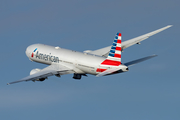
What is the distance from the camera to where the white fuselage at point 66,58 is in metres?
88.1

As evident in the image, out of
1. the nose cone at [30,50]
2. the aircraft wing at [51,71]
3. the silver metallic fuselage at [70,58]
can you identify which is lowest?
the aircraft wing at [51,71]

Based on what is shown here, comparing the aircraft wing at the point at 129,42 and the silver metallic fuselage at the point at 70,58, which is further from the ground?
the aircraft wing at the point at 129,42

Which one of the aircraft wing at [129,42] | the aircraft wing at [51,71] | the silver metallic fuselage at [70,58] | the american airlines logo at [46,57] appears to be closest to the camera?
the aircraft wing at [51,71]

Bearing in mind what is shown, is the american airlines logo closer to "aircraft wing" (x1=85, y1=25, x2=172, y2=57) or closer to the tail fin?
"aircraft wing" (x1=85, y1=25, x2=172, y2=57)

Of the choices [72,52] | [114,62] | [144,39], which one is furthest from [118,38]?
[144,39]

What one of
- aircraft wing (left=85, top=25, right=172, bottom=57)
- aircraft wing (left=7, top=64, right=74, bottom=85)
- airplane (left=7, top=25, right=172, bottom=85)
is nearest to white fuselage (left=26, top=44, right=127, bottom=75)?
airplane (left=7, top=25, right=172, bottom=85)

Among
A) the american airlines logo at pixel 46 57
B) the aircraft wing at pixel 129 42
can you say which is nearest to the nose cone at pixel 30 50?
the american airlines logo at pixel 46 57

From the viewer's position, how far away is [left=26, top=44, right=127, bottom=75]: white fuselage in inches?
3467

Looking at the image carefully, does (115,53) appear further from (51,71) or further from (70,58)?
(51,71)

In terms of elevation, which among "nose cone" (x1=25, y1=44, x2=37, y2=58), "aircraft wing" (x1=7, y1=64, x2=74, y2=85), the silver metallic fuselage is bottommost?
"aircraft wing" (x1=7, y1=64, x2=74, y2=85)

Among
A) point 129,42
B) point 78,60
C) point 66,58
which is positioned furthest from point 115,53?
point 129,42

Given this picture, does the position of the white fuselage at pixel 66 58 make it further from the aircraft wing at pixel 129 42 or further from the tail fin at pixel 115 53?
the aircraft wing at pixel 129 42

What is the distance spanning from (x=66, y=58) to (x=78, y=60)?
3.76 m

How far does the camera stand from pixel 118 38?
82.2 metres
